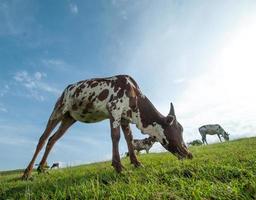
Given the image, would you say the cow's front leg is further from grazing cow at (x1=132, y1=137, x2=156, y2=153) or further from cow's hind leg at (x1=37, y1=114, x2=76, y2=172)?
grazing cow at (x1=132, y1=137, x2=156, y2=153)

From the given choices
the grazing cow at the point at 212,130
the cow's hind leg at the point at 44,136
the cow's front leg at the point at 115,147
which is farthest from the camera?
the grazing cow at the point at 212,130

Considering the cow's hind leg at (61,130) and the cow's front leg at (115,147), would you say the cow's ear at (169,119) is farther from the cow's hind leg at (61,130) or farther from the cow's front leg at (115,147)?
the cow's hind leg at (61,130)

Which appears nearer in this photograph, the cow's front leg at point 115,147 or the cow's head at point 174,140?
the cow's front leg at point 115,147

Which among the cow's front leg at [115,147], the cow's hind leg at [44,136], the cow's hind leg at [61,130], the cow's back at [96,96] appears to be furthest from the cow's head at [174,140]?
the cow's hind leg at [44,136]

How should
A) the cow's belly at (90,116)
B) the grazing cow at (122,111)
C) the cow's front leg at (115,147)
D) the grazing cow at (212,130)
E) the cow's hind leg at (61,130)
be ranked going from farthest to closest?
1. the grazing cow at (212,130)
2. the cow's hind leg at (61,130)
3. the cow's belly at (90,116)
4. the grazing cow at (122,111)
5. the cow's front leg at (115,147)

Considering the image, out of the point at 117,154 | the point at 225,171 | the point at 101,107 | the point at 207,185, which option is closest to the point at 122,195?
the point at 207,185

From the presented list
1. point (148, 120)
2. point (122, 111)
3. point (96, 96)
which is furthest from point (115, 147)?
point (96, 96)

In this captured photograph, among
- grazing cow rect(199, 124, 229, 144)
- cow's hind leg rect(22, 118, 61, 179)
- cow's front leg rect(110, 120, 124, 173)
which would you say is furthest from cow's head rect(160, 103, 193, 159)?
grazing cow rect(199, 124, 229, 144)

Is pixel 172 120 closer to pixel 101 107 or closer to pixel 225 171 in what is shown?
pixel 101 107

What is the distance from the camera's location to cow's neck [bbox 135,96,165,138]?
9977mm

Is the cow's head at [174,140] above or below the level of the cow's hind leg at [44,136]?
below

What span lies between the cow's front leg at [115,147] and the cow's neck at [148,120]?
4.38 ft

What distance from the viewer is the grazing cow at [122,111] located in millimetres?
9664

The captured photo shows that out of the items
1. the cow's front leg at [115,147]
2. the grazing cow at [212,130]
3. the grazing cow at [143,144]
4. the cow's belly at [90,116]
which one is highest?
the grazing cow at [212,130]
